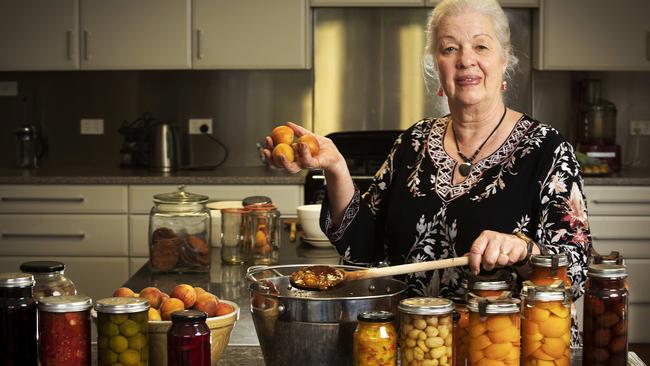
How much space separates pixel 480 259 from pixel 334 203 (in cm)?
59

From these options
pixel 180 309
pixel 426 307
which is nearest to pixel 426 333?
pixel 426 307

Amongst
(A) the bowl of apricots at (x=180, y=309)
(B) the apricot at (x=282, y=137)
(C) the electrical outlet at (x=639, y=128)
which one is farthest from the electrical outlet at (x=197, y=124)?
(A) the bowl of apricots at (x=180, y=309)

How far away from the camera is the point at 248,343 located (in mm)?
1758

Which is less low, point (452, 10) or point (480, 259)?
point (452, 10)

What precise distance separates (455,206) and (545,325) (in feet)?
2.43

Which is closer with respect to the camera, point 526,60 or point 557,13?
point 557,13

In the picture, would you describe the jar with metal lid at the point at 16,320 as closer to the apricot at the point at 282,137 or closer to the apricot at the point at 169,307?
the apricot at the point at 169,307

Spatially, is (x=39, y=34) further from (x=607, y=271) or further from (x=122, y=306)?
(x=607, y=271)

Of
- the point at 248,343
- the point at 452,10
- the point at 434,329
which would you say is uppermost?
the point at 452,10

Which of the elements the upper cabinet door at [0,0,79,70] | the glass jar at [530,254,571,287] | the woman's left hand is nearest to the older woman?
the woman's left hand

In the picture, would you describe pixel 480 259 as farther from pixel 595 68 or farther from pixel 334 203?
pixel 595 68

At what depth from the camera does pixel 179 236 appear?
8.00 ft

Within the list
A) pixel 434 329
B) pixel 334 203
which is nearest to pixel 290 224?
pixel 334 203

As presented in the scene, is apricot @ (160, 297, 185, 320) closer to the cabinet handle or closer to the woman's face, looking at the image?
the woman's face
